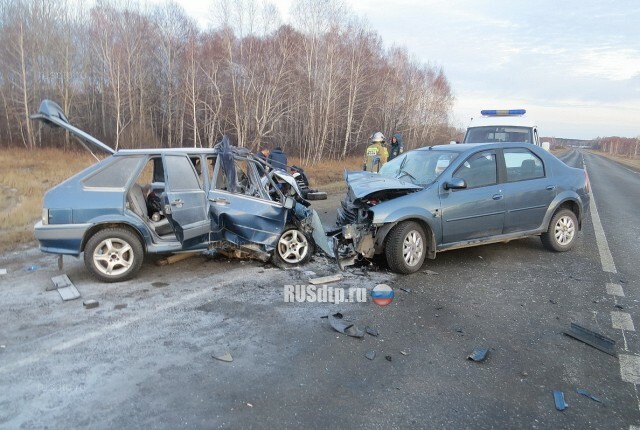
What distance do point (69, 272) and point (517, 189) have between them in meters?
6.41

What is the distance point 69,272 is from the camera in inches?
215

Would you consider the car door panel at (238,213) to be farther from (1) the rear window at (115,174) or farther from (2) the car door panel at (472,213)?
(2) the car door panel at (472,213)

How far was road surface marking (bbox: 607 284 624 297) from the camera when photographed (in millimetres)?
5055

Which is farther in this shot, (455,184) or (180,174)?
(455,184)

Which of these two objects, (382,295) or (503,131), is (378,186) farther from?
(503,131)

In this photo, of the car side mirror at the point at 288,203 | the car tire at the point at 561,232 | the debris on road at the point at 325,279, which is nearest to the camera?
the debris on road at the point at 325,279

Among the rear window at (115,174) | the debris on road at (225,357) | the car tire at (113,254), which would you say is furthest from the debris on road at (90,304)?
the debris on road at (225,357)

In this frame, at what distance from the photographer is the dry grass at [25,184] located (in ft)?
25.0

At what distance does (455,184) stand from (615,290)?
2.33 metres

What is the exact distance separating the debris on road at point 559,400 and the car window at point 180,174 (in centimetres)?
449

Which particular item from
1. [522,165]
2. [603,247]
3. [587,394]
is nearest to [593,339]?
[587,394]

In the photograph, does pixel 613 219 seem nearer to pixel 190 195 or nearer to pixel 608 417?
pixel 608 417

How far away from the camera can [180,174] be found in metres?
5.48

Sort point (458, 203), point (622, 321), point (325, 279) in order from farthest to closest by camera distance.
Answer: point (458, 203), point (325, 279), point (622, 321)
